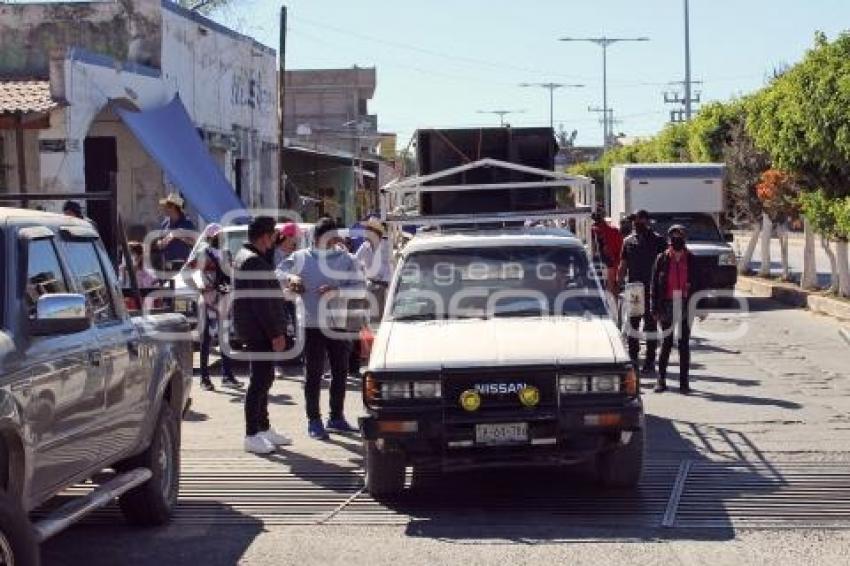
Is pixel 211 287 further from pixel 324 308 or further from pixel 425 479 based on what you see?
pixel 425 479

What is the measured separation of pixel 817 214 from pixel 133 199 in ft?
41.1

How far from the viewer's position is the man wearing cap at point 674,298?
14570 millimetres

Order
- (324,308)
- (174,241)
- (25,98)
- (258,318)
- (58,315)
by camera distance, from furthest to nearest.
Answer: (25,98) < (174,241) < (324,308) < (258,318) < (58,315)

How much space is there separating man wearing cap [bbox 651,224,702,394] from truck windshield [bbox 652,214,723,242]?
13.0 metres

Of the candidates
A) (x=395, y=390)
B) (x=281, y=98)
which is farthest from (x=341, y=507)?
(x=281, y=98)

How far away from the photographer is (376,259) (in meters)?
16.7

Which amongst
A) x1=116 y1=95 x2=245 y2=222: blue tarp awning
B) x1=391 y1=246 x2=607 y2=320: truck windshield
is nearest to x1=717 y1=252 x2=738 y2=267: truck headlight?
x1=116 y1=95 x2=245 y2=222: blue tarp awning

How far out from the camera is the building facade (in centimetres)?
2170

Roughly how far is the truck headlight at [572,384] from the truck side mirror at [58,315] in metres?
3.46

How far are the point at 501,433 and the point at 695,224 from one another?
20.0 metres

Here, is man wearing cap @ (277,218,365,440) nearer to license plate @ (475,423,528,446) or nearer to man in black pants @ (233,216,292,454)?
man in black pants @ (233,216,292,454)

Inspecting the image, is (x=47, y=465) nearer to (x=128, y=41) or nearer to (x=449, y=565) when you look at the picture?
(x=449, y=565)

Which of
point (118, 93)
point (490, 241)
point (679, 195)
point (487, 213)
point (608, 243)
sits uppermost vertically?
point (118, 93)

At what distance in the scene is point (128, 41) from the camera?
2619 centimetres
